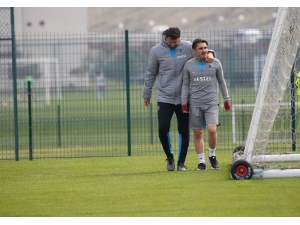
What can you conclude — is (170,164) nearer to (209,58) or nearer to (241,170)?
(209,58)

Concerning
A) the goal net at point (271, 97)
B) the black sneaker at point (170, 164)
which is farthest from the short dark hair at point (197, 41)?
the black sneaker at point (170, 164)

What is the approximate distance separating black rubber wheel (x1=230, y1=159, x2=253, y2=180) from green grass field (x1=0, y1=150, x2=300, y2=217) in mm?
128

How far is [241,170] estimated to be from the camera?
11445 mm

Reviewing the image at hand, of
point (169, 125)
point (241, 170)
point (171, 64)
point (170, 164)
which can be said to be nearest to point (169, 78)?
point (171, 64)

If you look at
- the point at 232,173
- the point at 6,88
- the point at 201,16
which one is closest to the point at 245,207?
the point at 232,173

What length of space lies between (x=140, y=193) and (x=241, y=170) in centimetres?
156

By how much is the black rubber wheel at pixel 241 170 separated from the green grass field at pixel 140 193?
0.42 ft

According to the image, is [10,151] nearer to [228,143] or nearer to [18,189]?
[228,143]

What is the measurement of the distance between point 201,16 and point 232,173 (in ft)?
380

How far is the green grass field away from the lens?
30.1ft

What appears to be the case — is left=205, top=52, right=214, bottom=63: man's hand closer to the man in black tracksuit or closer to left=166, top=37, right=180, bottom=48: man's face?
the man in black tracksuit

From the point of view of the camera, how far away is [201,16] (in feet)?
414

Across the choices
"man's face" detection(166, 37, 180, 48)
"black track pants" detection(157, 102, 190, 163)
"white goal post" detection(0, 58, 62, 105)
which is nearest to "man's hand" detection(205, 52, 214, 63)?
"man's face" detection(166, 37, 180, 48)

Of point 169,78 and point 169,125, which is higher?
point 169,78
